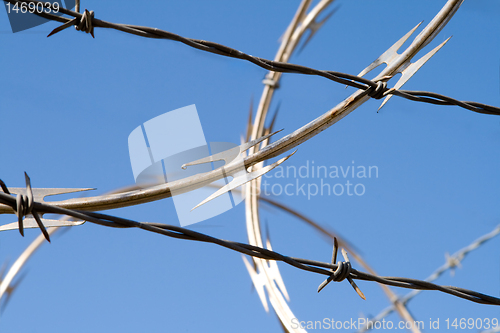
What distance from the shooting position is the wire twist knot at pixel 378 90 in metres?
1.84

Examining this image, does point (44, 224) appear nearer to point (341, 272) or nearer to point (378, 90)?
point (341, 272)

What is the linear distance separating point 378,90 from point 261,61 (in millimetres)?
428

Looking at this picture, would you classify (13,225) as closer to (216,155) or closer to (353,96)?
(216,155)

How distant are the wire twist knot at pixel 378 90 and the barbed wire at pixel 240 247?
0.56 meters

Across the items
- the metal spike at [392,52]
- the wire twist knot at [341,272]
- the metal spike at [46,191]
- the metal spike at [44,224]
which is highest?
the metal spike at [392,52]

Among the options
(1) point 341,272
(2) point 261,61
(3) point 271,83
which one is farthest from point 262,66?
(3) point 271,83

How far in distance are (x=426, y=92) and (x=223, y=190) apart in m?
0.73

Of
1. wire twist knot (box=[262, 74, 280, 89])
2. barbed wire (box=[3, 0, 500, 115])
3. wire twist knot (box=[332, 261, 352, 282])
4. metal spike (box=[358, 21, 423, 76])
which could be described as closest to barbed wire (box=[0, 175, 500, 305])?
wire twist knot (box=[332, 261, 352, 282])

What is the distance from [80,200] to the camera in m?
2.03

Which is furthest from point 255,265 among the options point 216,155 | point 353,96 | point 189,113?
point 353,96

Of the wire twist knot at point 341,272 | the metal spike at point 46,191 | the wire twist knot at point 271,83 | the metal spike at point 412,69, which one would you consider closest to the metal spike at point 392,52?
the metal spike at point 412,69

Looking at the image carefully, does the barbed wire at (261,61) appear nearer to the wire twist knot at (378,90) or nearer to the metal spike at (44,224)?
the wire twist knot at (378,90)

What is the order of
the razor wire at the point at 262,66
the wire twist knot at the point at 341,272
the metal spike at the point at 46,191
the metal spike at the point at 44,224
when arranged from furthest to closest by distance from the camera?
the metal spike at the point at 46,191 < the metal spike at the point at 44,224 < the wire twist knot at the point at 341,272 < the razor wire at the point at 262,66

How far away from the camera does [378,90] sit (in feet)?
6.06
